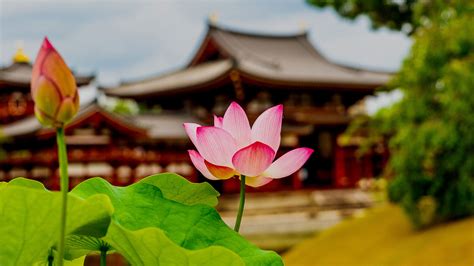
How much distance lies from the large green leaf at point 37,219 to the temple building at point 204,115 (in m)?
11.9

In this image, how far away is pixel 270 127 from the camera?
745mm

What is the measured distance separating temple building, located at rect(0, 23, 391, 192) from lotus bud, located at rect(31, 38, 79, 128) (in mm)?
12029

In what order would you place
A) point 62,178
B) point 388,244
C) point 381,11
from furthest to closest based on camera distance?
point 381,11
point 388,244
point 62,178

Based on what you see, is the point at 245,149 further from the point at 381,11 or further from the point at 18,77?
the point at 18,77

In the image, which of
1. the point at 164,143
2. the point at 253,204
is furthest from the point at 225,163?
the point at 164,143

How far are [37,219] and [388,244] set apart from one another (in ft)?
26.7

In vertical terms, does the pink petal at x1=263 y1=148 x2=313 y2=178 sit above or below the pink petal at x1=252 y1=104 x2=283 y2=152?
below

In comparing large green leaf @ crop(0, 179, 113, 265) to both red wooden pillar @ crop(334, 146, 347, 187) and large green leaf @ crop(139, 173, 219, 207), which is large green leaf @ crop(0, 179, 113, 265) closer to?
large green leaf @ crop(139, 173, 219, 207)

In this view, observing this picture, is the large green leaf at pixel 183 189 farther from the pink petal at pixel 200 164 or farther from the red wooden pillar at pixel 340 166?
the red wooden pillar at pixel 340 166

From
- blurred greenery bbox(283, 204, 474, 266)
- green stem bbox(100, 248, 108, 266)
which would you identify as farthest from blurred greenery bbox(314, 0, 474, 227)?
green stem bbox(100, 248, 108, 266)

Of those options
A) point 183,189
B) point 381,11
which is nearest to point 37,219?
point 183,189

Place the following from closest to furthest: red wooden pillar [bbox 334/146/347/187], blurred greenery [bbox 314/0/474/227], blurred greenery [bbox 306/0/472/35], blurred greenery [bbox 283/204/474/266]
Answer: blurred greenery [bbox 283/204/474/266] → blurred greenery [bbox 314/0/474/227] → blurred greenery [bbox 306/0/472/35] → red wooden pillar [bbox 334/146/347/187]

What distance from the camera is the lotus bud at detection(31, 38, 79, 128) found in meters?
0.57

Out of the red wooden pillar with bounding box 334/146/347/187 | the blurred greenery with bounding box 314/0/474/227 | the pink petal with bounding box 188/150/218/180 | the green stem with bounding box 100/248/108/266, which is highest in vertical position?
the pink petal with bounding box 188/150/218/180
